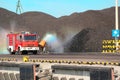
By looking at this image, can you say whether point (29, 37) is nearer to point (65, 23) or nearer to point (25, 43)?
point (25, 43)

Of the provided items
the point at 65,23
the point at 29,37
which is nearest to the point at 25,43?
the point at 29,37

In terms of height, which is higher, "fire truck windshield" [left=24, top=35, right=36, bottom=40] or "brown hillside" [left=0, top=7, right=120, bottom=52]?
"brown hillside" [left=0, top=7, right=120, bottom=52]

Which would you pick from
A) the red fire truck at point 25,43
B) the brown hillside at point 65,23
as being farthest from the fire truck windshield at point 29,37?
the brown hillside at point 65,23

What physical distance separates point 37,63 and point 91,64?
159 inches

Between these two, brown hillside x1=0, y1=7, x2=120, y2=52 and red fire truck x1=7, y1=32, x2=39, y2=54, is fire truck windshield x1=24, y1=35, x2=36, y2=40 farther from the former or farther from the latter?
brown hillside x1=0, y1=7, x2=120, y2=52

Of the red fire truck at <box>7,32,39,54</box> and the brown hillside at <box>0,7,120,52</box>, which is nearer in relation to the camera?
the red fire truck at <box>7,32,39,54</box>

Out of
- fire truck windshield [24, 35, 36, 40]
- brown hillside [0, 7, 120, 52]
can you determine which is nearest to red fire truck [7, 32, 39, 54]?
fire truck windshield [24, 35, 36, 40]

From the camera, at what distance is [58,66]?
18953mm

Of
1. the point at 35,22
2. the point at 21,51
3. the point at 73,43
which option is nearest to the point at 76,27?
the point at 35,22

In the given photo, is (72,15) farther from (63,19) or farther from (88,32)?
(88,32)

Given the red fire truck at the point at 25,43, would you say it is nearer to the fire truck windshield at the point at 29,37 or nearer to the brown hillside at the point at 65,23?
the fire truck windshield at the point at 29,37

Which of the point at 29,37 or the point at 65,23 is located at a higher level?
the point at 65,23

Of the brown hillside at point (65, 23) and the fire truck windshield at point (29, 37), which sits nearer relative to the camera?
the fire truck windshield at point (29, 37)

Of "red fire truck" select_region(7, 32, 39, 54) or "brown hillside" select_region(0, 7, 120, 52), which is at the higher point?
"brown hillside" select_region(0, 7, 120, 52)
